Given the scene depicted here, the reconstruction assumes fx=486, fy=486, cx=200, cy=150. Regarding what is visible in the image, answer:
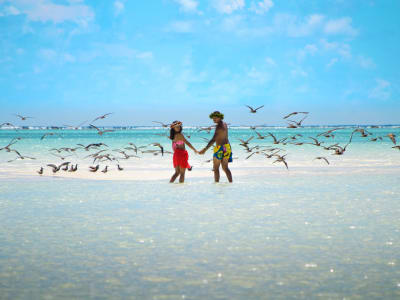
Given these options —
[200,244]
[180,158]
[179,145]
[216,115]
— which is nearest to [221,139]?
[216,115]

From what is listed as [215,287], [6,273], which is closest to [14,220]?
[6,273]

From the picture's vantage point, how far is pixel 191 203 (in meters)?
10.3

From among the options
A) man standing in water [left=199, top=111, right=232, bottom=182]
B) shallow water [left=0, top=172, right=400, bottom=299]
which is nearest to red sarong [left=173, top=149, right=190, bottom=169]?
man standing in water [left=199, top=111, right=232, bottom=182]

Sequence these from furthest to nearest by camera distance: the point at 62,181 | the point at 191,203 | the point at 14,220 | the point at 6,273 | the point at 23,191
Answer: the point at 62,181, the point at 23,191, the point at 191,203, the point at 14,220, the point at 6,273

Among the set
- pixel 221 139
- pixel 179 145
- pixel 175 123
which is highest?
pixel 175 123

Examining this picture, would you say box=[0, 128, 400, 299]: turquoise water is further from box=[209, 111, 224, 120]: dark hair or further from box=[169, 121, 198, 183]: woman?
box=[209, 111, 224, 120]: dark hair

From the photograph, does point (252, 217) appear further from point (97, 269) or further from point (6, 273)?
point (6, 273)

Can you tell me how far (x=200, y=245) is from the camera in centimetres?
670

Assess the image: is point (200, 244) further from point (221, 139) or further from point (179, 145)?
point (179, 145)

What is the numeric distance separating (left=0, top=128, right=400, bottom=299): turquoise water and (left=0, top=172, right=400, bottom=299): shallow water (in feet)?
0.06

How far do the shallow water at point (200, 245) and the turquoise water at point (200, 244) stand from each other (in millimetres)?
17

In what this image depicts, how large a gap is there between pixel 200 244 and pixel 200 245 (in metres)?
0.05

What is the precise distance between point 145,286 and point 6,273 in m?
1.65

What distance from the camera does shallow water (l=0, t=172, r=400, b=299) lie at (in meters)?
4.99
